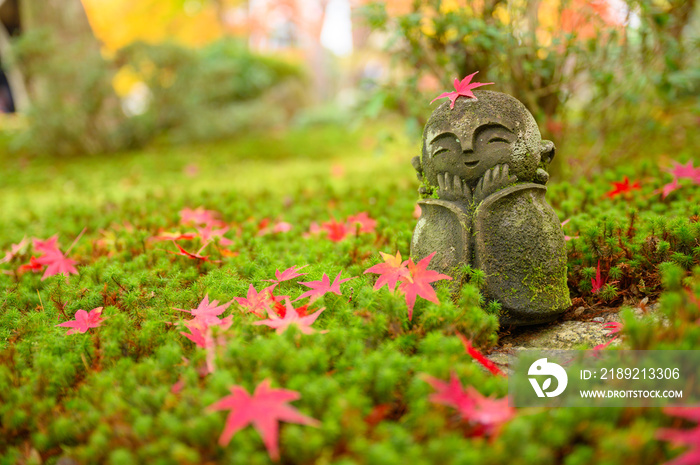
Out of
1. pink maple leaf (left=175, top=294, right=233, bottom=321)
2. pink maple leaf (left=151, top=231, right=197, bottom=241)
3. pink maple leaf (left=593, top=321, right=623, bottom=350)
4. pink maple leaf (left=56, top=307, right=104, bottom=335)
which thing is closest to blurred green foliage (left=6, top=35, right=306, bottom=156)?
pink maple leaf (left=151, top=231, right=197, bottom=241)

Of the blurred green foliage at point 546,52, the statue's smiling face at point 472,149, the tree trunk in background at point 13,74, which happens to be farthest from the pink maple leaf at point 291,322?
the tree trunk in background at point 13,74

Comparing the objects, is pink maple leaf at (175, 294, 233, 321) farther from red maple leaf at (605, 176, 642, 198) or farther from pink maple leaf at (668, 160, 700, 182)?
pink maple leaf at (668, 160, 700, 182)

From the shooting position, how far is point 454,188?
245 centimetres

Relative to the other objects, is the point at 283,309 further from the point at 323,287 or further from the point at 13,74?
the point at 13,74

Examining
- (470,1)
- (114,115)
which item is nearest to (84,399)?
(470,1)

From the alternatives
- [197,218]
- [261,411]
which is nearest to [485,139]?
[261,411]

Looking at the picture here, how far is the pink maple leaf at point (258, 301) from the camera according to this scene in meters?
2.27

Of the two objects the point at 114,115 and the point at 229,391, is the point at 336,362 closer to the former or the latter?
the point at 229,391

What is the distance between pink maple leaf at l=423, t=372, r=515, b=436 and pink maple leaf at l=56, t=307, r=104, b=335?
180 cm

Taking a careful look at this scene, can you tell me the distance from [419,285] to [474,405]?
28.7 inches

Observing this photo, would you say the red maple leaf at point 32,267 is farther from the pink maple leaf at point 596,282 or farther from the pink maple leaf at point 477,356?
the pink maple leaf at point 596,282

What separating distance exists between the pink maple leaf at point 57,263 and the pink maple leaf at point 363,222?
2.13 meters

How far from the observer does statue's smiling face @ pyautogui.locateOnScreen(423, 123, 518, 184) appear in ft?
7.66

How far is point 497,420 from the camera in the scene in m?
1.48
